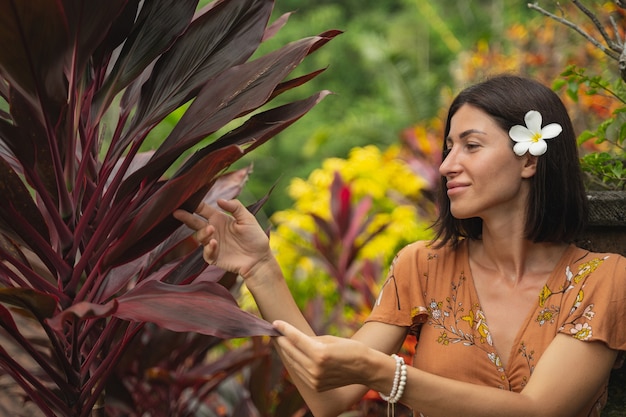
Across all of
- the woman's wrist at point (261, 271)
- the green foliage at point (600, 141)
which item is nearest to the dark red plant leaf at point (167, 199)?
the woman's wrist at point (261, 271)

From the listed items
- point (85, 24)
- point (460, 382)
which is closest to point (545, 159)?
point (460, 382)

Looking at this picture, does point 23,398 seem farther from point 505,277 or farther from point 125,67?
point 505,277

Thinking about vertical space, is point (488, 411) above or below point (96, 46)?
below

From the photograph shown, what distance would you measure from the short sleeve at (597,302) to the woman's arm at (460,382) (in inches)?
1.1

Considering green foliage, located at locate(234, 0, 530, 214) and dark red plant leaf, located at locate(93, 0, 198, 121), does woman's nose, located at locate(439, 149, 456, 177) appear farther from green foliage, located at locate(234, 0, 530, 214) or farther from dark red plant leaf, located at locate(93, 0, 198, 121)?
green foliage, located at locate(234, 0, 530, 214)

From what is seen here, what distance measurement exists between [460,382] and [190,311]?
2.25ft

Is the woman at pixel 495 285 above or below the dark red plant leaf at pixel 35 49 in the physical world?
below

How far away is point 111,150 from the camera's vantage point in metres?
1.36

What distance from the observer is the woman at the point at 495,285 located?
1.64m

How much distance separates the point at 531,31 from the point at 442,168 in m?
5.70

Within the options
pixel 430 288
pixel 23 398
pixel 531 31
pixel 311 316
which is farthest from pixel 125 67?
pixel 531 31

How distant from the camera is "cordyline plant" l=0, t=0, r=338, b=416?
45.8 inches

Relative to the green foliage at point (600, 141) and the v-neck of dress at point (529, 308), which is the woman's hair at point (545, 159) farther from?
the green foliage at point (600, 141)

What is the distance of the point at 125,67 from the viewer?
1312 millimetres
